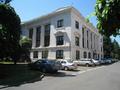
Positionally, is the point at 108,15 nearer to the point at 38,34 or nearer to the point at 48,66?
the point at 48,66

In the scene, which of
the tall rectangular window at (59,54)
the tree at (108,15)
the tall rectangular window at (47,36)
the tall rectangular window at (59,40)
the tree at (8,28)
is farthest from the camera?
the tall rectangular window at (47,36)

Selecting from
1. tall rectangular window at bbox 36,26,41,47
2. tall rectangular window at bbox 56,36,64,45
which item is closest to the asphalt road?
tall rectangular window at bbox 56,36,64,45

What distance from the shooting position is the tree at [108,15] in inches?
199

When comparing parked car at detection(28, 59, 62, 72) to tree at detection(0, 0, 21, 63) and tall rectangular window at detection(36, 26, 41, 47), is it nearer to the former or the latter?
tree at detection(0, 0, 21, 63)

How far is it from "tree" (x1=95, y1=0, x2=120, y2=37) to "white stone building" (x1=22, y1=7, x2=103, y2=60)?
33.5 m

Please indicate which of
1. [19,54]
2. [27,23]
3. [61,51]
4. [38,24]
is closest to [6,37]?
[19,54]

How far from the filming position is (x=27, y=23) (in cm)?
5297

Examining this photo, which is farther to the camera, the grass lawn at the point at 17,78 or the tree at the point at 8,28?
the tree at the point at 8,28

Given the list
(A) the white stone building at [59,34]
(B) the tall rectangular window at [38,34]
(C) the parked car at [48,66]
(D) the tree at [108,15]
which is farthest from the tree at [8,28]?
(B) the tall rectangular window at [38,34]

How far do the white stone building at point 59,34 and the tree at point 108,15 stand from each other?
33.5 meters

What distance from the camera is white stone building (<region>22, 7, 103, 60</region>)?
40.5 metres

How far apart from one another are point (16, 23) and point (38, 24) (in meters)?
25.6

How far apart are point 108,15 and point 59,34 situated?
3696 centimetres

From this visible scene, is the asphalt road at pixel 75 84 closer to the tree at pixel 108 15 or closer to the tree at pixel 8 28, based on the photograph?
the tree at pixel 108 15
